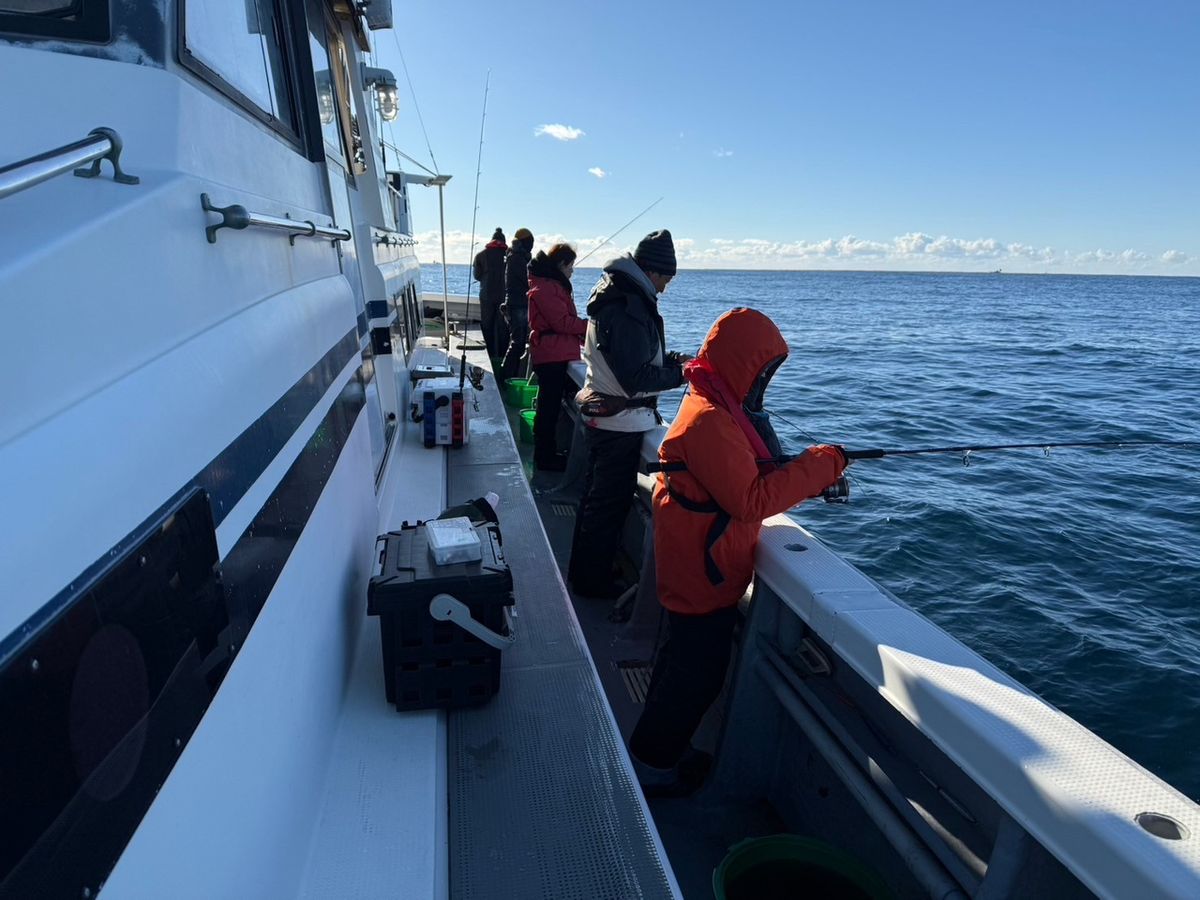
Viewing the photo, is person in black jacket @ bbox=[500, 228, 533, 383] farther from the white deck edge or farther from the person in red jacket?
the white deck edge

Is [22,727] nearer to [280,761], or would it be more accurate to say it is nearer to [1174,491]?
[280,761]

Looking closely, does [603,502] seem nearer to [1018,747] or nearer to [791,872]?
[791,872]

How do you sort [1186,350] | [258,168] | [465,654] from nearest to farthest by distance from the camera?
[258,168], [465,654], [1186,350]

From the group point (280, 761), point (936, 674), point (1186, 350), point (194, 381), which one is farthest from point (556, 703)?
point (1186, 350)

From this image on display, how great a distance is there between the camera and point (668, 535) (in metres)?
2.59

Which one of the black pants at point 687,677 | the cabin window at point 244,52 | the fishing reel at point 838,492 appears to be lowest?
the black pants at point 687,677

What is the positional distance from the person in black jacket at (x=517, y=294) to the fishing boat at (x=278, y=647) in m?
4.42

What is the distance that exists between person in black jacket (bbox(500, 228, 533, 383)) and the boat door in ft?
10.8

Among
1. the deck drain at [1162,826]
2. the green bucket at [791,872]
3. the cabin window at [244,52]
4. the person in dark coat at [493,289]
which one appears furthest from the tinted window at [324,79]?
the person in dark coat at [493,289]

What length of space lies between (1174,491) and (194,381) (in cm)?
1019

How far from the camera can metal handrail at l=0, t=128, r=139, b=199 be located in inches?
26.4

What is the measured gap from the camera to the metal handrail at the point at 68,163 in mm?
669

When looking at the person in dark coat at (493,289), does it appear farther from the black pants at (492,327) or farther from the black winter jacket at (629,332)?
the black winter jacket at (629,332)

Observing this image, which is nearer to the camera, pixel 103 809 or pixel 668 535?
pixel 103 809
